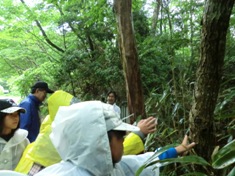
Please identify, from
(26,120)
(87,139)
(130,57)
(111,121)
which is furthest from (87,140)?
(130,57)

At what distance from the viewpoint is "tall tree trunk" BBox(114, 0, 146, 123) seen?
3.71 metres

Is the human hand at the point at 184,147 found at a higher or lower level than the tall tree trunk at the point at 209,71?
lower

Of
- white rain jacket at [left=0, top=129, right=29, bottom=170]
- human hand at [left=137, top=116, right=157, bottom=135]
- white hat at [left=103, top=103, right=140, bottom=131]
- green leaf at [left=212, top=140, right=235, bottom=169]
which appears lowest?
white rain jacket at [left=0, top=129, right=29, bottom=170]

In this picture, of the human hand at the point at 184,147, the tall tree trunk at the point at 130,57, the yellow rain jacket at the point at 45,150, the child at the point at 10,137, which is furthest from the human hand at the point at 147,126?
the tall tree trunk at the point at 130,57

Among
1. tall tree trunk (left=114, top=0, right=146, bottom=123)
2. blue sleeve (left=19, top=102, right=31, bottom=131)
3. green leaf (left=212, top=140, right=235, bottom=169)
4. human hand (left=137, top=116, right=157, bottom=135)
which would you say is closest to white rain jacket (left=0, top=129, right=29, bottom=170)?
blue sleeve (left=19, top=102, right=31, bottom=131)

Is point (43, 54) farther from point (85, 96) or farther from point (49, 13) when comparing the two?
point (85, 96)

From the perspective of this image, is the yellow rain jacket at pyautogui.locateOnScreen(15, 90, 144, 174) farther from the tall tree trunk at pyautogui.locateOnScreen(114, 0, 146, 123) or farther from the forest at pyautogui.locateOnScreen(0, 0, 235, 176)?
the tall tree trunk at pyautogui.locateOnScreen(114, 0, 146, 123)

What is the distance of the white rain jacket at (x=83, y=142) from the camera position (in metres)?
1.20

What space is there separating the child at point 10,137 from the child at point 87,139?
38.8 inches

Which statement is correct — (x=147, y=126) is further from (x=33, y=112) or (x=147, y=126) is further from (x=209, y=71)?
(x=33, y=112)

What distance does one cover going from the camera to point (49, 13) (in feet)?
29.2

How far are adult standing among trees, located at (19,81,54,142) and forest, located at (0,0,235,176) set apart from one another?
3.64 ft

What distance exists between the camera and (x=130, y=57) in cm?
374

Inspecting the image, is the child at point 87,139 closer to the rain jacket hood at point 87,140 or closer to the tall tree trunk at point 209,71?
the rain jacket hood at point 87,140
